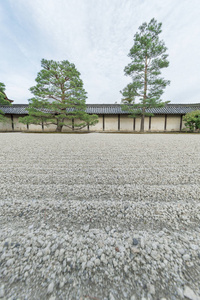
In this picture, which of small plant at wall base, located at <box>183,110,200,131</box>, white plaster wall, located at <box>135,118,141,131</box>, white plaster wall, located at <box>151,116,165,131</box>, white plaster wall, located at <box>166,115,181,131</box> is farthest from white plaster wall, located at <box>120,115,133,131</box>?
small plant at wall base, located at <box>183,110,200,131</box>

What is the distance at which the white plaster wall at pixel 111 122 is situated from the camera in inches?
452

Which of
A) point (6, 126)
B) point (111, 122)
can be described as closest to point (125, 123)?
point (111, 122)

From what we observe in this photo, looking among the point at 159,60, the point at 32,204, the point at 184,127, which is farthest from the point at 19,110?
the point at 184,127

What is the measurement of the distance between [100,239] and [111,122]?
37.1ft

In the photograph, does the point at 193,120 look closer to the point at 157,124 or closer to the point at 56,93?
the point at 157,124

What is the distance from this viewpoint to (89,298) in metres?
0.43

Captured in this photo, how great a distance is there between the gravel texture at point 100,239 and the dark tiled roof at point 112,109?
1059 centimetres

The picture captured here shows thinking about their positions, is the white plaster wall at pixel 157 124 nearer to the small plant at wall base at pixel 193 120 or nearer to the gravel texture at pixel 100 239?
the small plant at wall base at pixel 193 120

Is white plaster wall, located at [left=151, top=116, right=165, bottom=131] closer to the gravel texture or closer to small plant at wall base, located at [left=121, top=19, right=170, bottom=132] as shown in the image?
small plant at wall base, located at [left=121, top=19, right=170, bottom=132]

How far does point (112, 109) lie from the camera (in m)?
11.8

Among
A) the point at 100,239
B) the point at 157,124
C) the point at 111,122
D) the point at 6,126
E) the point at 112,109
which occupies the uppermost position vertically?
the point at 112,109

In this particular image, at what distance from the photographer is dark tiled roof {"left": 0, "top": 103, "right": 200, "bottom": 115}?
439 inches

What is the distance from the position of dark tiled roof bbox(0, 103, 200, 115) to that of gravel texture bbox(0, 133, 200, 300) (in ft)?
34.8

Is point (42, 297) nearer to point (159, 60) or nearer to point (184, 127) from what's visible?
point (159, 60)
